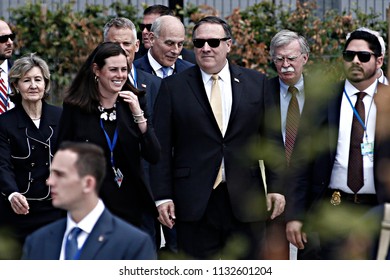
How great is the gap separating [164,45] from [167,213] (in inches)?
72.3

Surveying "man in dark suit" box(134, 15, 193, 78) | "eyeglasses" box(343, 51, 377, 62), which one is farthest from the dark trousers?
"man in dark suit" box(134, 15, 193, 78)

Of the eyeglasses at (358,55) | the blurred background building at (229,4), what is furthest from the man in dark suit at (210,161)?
the blurred background building at (229,4)

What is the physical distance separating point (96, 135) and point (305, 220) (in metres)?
1.35

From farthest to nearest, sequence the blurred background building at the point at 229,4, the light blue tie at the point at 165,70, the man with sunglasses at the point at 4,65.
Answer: the blurred background building at the point at 229,4 → the light blue tie at the point at 165,70 → the man with sunglasses at the point at 4,65

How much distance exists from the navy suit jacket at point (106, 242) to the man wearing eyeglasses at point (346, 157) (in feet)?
6.12

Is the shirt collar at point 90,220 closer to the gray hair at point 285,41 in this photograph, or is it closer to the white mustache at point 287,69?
the white mustache at point 287,69

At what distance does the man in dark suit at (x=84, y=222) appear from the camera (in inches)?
213

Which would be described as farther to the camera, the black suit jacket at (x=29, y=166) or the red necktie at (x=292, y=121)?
the red necktie at (x=292, y=121)
